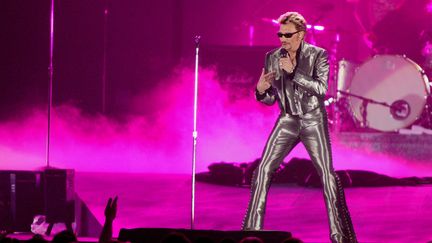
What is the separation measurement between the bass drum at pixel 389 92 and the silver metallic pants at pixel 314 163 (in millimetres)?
7504

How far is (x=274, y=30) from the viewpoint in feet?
51.7

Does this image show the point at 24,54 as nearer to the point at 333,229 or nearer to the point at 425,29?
the point at 425,29

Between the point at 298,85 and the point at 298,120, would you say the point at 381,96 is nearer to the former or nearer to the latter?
the point at 298,120

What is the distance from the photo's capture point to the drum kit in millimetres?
14602

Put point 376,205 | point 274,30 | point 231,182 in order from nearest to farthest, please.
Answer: point 376,205, point 231,182, point 274,30

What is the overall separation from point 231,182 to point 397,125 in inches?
140

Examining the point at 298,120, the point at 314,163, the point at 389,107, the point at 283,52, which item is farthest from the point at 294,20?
the point at 389,107

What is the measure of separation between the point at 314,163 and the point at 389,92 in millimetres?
8112

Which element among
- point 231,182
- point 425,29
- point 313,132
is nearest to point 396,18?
point 425,29

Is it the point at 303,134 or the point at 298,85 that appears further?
the point at 303,134

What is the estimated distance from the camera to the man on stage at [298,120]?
732cm

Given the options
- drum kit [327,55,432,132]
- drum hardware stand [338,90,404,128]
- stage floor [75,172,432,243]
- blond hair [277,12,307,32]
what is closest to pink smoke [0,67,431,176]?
drum kit [327,55,432,132]

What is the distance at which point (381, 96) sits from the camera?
50.1 ft

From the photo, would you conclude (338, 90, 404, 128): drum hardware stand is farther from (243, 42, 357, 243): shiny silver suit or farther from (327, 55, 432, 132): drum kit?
(243, 42, 357, 243): shiny silver suit
